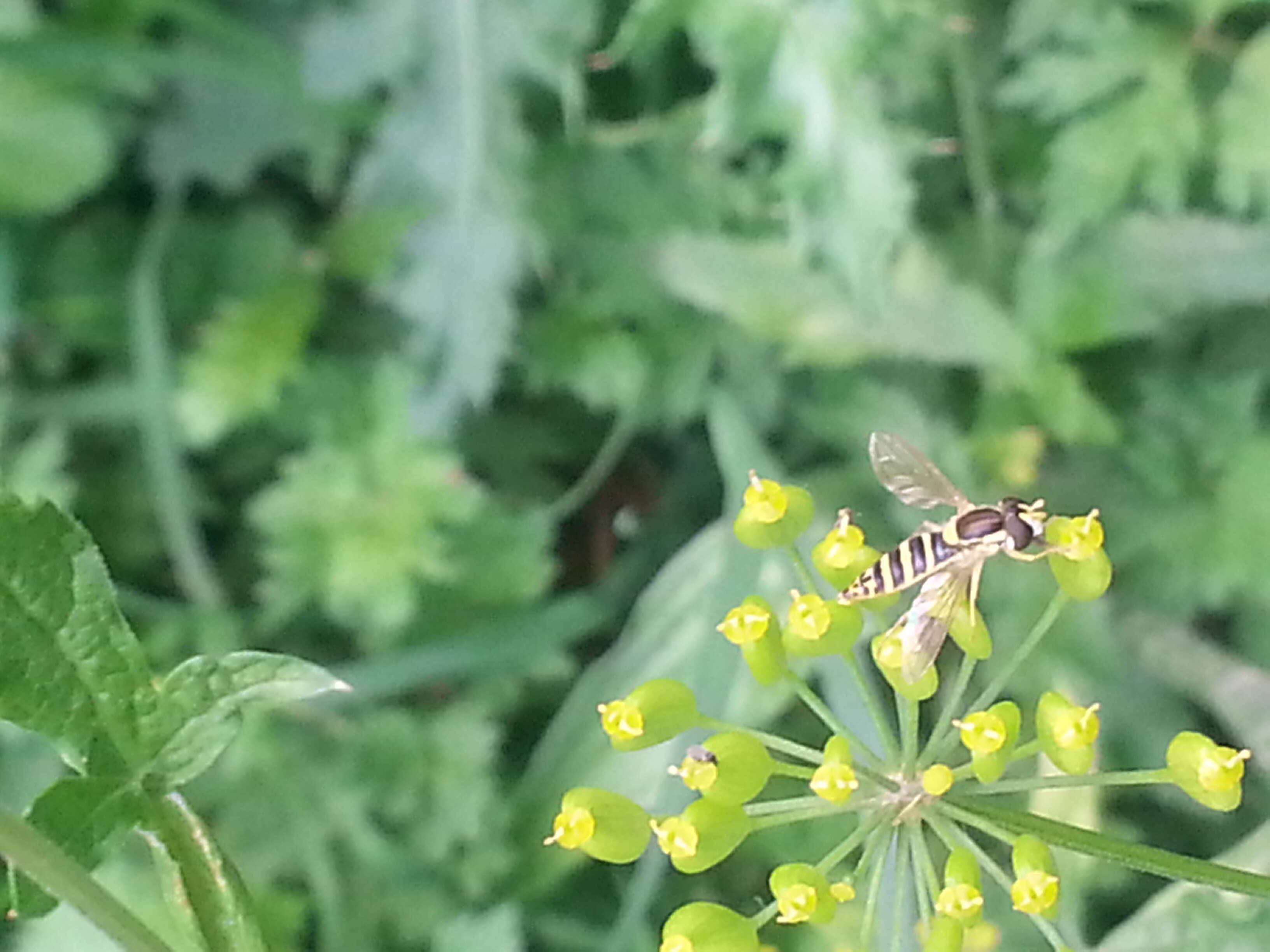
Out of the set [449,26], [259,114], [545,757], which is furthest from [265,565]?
[449,26]

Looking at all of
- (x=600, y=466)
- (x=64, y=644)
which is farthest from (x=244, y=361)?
(x=64, y=644)

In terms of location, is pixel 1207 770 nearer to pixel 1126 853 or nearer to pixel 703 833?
pixel 1126 853

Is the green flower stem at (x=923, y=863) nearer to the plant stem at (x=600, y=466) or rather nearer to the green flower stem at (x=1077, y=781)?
the green flower stem at (x=1077, y=781)

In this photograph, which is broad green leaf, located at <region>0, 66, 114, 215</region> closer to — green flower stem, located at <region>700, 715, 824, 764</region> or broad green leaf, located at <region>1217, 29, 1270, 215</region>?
green flower stem, located at <region>700, 715, 824, 764</region>

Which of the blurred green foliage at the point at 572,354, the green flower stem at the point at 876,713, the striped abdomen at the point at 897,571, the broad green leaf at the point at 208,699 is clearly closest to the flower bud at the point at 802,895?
the green flower stem at the point at 876,713

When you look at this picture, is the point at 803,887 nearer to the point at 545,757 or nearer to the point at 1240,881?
the point at 1240,881

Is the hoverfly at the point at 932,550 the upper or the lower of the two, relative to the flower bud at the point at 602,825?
upper

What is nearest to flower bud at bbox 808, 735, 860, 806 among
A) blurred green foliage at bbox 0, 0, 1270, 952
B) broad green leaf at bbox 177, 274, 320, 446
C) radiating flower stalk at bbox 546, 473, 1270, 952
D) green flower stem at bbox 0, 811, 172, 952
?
radiating flower stalk at bbox 546, 473, 1270, 952
